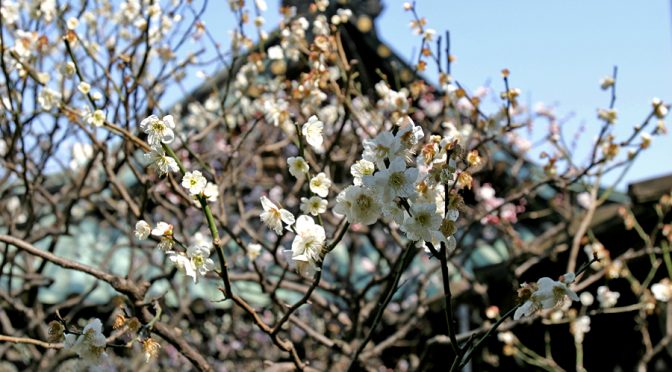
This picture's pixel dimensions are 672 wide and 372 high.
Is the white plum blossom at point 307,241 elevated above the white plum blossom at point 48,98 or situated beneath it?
situated beneath

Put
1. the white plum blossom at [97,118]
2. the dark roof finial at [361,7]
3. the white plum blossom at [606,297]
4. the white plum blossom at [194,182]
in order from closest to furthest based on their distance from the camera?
the white plum blossom at [194,182] < the white plum blossom at [97,118] < the white plum blossom at [606,297] < the dark roof finial at [361,7]

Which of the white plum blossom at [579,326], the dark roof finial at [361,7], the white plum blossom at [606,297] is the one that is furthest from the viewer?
the dark roof finial at [361,7]

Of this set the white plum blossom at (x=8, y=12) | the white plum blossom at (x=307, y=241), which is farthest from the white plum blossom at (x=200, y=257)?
the white plum blossom at (x=8, y=12)

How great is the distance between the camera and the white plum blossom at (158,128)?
69.7 inches

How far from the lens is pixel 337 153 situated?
528 cm

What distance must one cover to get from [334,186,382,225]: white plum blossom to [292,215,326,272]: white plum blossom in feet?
0.37

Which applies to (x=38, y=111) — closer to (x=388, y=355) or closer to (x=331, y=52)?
(x=331, y=52)

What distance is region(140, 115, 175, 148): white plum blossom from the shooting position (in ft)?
5.81

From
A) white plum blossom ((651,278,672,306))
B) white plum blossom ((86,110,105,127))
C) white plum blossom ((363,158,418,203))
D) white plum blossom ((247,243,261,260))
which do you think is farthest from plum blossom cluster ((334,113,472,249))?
white plum blossom ((651,278,672,306))

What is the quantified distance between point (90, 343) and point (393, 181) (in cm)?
94

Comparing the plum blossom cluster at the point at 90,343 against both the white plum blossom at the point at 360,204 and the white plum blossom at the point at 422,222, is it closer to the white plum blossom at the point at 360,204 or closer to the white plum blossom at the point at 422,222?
the white plum blossom at the point at 360,204

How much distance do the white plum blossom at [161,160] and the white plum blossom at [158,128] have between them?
0.08ft

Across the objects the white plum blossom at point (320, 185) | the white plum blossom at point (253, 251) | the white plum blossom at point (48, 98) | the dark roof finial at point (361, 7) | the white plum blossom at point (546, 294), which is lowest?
the white plum blossom at point (546, 294)

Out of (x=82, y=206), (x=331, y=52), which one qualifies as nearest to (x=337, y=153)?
(x=331, y=52)
